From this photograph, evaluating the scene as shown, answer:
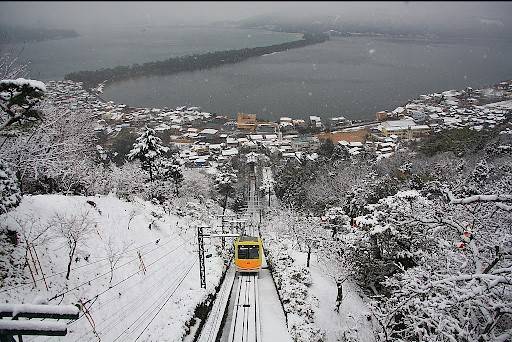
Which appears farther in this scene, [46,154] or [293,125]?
[293,125]

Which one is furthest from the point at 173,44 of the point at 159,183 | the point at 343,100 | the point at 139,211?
the point at 139,211

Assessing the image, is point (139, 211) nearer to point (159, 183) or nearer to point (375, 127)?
point (159, 183)

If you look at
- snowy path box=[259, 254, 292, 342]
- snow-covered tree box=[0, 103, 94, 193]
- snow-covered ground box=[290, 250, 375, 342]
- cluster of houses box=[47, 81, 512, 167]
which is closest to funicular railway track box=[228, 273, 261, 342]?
snowy path box=[259, 254, 292, 342]

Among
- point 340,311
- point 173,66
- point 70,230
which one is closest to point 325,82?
point 173,66

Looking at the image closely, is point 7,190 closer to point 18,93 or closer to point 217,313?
point 18,93

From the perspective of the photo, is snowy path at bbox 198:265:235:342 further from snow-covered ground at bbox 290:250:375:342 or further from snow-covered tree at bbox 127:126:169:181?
snow-covered tree at bbox 127:126:169:181
